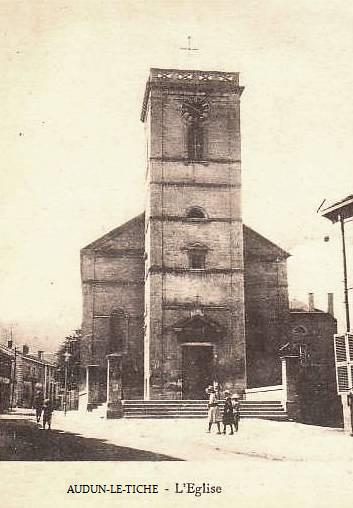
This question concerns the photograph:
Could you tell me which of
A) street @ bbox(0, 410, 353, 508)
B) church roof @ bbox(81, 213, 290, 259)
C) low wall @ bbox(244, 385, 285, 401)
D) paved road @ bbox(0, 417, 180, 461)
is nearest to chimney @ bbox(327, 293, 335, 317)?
church roof @ bbox(81, 213, 290, 259)

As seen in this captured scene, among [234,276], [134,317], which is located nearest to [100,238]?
[134,317]

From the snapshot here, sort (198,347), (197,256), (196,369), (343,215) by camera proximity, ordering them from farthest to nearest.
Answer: (197,256) → (198,347) → (196,369) → (343,215)

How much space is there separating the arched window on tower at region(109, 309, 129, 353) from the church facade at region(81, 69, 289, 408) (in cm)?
5

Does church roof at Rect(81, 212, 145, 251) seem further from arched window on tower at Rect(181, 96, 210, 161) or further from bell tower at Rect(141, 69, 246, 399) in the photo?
arched window on tower at Rect(181, 96, 210, 161)

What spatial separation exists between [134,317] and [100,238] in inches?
170

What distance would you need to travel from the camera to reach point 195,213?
1206 inches

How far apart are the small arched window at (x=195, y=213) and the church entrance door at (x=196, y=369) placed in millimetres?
5961

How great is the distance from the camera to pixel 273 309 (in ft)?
107

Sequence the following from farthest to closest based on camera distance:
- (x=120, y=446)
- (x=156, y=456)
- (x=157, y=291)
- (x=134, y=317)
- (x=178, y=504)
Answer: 1. (x=134, y=317)
2. (x=157, y=291)
3. (x=120, y=446)
4. (x=156, y=456)
5. (x=178, y=504)

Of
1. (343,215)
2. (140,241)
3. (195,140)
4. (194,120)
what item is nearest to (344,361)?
(343,215)

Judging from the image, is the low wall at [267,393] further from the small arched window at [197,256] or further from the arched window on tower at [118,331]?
the arched window on tower at [118,331]

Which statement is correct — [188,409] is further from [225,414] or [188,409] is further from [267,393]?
[225,414]

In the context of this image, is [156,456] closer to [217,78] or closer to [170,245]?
[170,245]

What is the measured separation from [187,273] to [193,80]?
9218 mm
